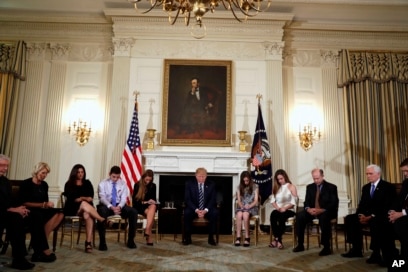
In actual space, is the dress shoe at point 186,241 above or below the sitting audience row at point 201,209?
below

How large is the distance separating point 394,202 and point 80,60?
6.97 m

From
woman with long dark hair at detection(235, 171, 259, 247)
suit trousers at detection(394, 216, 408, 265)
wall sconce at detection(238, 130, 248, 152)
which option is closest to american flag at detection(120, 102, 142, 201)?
wall sconce at detection(238, 130, 248, 152)

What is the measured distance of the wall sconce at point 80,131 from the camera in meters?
8.03

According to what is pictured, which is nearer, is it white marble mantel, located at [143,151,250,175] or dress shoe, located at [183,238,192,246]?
dress shoe, located at [183,238,192,246]

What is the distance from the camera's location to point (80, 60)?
842 cm

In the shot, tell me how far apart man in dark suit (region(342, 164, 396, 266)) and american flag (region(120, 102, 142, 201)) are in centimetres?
403

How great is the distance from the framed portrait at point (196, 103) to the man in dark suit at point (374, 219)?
3.51 metres

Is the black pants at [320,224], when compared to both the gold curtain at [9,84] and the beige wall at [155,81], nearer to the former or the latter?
the beige wall at [155,81]

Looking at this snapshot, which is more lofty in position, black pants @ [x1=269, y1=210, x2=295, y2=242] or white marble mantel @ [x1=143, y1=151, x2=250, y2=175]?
white marble mantel @ [x1=143, y1=151, x2=250, y2=175]

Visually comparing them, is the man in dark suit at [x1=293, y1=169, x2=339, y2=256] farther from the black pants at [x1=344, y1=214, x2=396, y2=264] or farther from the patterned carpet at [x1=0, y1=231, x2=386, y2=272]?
the black pants at [x1=344, y1=214, x2=396, y2=264]

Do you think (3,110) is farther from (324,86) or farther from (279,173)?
(324,86)

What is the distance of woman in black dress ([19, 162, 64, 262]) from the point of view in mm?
4133

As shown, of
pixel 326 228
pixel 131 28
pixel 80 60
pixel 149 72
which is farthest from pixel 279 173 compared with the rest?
pixel 80 60

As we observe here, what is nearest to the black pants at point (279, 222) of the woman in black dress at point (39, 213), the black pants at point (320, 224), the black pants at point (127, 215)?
the black pants at point (320, 224)
